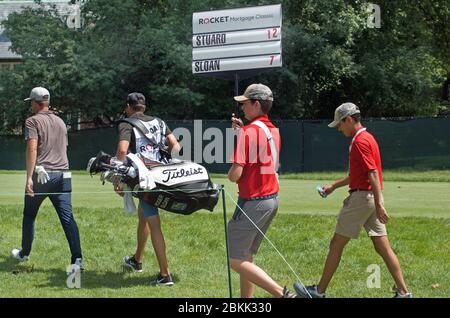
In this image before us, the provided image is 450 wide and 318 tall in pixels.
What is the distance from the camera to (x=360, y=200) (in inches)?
276

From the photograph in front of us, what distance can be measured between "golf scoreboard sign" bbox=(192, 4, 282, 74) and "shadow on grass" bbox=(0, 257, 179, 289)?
1679cm

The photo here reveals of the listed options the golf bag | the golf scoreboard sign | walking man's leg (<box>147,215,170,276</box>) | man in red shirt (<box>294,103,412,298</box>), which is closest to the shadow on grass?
walking man's leg (<box>147,215,170,276</box>)

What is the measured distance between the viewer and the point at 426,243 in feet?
33.0

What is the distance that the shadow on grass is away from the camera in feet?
26.5

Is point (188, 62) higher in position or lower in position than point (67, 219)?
higher

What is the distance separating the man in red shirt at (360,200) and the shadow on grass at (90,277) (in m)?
1.89

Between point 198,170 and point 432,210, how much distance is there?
651 centimetres

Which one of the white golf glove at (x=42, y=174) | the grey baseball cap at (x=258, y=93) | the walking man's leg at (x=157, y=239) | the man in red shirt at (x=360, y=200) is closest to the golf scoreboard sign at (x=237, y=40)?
the white golf glove at (x=42, y=174)

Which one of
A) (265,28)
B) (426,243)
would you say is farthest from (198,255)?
(265,28)

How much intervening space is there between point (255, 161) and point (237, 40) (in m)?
19.7

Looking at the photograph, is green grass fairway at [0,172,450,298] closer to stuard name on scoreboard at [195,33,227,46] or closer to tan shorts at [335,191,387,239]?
tan shorts at [335,191,387,239]

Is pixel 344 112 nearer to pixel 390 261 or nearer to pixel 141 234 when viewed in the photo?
pixel 390 261

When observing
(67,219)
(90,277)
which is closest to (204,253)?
(90,277)

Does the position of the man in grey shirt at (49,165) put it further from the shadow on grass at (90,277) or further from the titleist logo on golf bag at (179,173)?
the titleist logo on golf bag at (179,173)
